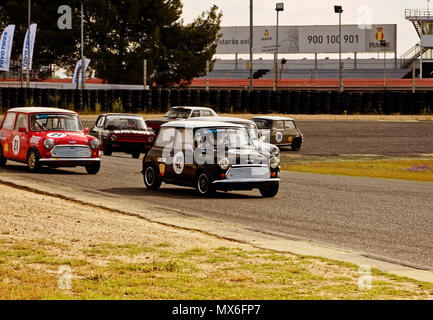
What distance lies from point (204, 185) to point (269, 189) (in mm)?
1256

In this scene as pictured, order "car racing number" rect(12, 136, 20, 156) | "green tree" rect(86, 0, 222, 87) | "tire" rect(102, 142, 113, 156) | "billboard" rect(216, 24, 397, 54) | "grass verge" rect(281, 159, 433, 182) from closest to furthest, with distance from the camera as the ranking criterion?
"car racing number" rect(12, 136, 20, 156) < "grass verge" rect(281, 159, 433, 182) < "tire" rect(102, 142, 113, 156) < "green tree" rect(86, 0, 222, 87) < "billboard" rect(216, 24, 397, 54)

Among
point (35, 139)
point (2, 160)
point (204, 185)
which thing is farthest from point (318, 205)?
point (2, 160)

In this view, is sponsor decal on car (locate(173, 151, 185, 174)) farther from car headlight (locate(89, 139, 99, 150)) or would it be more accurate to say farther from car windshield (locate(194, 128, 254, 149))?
car headlight (locate(89, 139, 99, 150))

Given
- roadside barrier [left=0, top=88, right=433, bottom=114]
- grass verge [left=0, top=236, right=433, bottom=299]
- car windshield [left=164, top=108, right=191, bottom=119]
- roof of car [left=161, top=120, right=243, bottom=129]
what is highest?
roadside barrier [left=0, top=88, right=433, bottom=114]

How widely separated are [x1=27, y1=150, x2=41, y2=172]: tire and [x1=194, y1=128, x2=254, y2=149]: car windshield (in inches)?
219

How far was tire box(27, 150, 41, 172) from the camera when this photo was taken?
2041 centimetres

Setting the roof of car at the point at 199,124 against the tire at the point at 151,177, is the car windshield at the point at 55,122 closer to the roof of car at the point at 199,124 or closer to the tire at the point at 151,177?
the tire at the point at 151,177

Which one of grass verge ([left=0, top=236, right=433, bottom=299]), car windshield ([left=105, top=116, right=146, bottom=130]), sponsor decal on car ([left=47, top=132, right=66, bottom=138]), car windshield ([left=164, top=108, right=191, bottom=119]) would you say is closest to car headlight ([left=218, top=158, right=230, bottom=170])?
grass verge ([left=0, top=236, right=433, bottom=299])

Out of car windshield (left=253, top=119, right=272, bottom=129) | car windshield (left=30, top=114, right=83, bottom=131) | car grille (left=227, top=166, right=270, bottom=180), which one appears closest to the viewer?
car grille (left=227, top=166, right=270, bottom=180)

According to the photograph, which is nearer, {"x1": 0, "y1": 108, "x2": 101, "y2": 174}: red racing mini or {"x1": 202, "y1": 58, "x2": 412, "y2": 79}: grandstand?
{"x1": 0, "y1": 108, "x2": 101, "y2": 174}: red racing mini

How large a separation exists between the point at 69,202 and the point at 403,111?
32882mm

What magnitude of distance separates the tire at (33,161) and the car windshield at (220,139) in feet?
18.2

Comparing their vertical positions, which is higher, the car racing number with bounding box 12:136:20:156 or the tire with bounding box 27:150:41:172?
the car racing number with bounding box 12:136:20:156

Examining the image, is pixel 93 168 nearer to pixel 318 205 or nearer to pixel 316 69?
pixel 318 205
